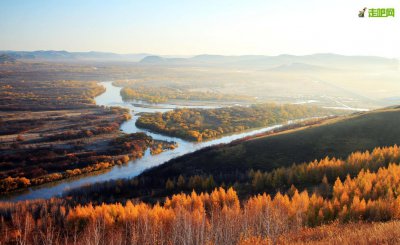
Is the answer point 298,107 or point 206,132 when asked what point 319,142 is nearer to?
point 206,132

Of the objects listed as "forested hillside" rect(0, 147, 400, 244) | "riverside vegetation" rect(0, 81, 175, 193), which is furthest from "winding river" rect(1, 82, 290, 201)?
"forested hillside" rect(0, 147, 400, 244)

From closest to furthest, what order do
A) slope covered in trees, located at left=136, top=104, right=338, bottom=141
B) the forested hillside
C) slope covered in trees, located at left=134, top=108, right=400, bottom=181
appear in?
the forested hillside < slope covered in trees, located at left=134, top=108, right=400, bottom=181 < slope covered in trees, located at left=136, top=104, right=338, bottom=141

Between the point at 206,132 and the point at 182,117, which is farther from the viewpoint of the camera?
the point at 182,117

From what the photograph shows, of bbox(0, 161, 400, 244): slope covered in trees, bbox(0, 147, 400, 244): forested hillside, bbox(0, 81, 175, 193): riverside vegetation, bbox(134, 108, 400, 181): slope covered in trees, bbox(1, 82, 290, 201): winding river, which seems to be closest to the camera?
bbox(0, 147, 400, 244): forested hillside

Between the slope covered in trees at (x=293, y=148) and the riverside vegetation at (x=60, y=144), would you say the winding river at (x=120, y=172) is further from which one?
the slope covered in trees at (x=293, y=148)

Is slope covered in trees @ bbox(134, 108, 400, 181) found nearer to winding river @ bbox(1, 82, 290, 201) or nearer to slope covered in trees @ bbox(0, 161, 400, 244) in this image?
winding river @ bbox(1, 82, 290, 201)

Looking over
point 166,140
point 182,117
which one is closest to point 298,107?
point 182,117

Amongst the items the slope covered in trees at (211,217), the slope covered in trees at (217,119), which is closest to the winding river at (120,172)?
the slope covered in trees at (217,119)

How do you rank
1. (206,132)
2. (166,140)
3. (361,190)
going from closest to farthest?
(361,190), (166,140), (206,132)
